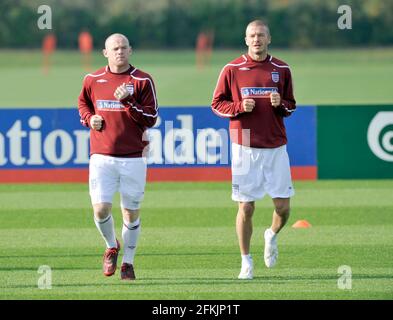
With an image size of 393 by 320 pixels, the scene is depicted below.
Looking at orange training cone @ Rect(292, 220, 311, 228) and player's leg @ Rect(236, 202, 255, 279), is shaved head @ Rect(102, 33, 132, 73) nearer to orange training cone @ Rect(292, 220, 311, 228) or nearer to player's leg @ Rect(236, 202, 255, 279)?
player's leg @ Rect(236, 202, 255, 279)

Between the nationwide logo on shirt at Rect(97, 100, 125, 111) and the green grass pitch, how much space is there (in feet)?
5.22

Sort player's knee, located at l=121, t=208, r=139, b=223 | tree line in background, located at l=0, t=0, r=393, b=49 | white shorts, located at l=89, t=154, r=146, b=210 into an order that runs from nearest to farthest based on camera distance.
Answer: white shorts, located at l=89, t=154, r=146, b=210 → player's knee, located at l=121, t=208, r=139, b=223 → tree line in background, located at l=0, t=0, r=393, b=49

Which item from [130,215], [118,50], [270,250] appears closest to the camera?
[118,50]

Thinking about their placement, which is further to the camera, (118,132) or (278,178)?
(278,178)

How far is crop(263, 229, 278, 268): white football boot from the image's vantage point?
12570 millimetres

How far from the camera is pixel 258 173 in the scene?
40.0 ft

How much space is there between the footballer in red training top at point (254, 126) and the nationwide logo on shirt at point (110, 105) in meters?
0.97

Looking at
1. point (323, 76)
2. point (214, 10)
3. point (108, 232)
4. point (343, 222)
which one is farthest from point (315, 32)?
point (108, 232)

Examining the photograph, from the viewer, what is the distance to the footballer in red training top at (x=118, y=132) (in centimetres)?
1177

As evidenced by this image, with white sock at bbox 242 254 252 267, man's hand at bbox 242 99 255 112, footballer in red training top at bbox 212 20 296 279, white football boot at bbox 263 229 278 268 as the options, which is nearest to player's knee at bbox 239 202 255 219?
footballer in red training top at bbox 212 20 296 279

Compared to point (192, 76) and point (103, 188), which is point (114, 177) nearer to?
point (103, 188)

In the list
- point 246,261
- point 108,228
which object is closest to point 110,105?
point 108,228

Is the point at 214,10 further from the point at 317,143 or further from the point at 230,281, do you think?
the point at 230,281

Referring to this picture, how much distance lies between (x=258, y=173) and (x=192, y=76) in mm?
38135
